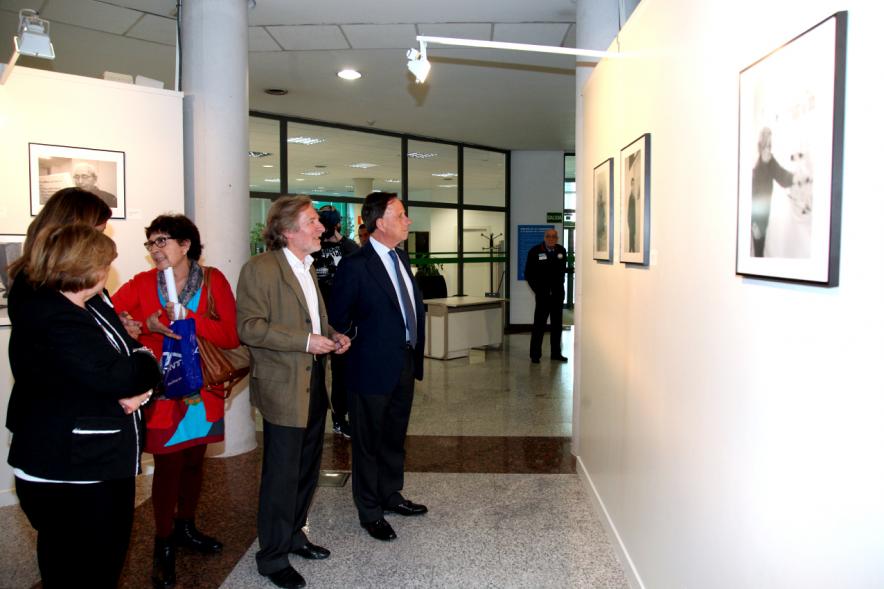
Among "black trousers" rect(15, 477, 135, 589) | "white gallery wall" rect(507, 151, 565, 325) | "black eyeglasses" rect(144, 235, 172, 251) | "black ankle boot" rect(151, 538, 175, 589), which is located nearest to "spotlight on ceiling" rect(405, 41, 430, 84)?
"black eyeglasses" rect(144, 235, 172, 251)

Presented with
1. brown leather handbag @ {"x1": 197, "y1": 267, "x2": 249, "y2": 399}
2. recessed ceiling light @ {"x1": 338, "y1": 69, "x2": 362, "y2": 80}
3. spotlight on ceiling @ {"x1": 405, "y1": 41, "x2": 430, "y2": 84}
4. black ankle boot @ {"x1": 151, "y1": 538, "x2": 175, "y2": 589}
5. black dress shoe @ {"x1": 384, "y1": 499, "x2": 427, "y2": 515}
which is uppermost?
recessed ceiling light @ {"x1": 338, "y1": 69, "x2": 362, "y2": 80}

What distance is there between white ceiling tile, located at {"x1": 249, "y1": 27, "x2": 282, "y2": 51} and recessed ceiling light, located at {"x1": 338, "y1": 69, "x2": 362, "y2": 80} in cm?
86

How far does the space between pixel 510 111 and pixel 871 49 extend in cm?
752

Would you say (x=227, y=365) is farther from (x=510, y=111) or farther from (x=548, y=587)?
(x=510, y=111)

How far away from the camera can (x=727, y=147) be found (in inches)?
72.2

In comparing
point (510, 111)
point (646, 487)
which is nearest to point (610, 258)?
point (646, 487)

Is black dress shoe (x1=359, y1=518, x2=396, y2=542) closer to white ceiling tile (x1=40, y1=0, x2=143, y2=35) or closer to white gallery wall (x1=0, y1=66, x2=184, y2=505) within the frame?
white gallery wall (x1=0, y1=66, x2=184, y2=505)

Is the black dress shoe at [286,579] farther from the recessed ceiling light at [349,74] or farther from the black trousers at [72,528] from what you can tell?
the recessed ceiling light at [349,74]

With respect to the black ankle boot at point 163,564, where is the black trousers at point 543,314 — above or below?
above

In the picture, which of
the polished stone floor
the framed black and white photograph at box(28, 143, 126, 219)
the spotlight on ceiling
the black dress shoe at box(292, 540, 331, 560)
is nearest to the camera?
the spotlight on ceiling

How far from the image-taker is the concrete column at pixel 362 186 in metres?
9.71

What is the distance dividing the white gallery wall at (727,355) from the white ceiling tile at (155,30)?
11.8 ft

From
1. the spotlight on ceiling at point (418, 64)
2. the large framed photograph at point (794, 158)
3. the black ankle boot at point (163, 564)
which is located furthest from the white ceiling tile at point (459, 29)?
the black ankle boot at point (163, 564)

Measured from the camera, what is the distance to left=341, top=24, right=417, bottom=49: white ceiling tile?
5328 millimetres
